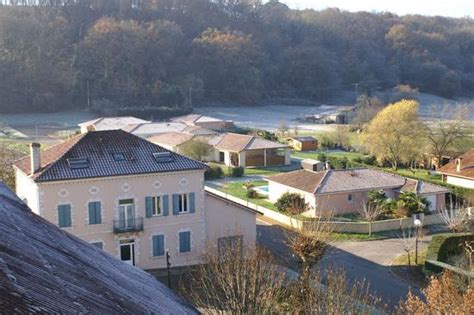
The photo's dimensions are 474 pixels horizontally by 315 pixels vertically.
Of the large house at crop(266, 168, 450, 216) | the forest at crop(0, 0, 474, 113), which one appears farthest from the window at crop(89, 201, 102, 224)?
the forest at crop(0, 0, 474, 113)

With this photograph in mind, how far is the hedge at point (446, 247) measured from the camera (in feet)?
83.0

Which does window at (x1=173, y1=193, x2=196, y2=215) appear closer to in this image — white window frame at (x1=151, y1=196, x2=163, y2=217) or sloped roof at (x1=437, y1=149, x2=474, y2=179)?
white window frame at (x1=151, y1=196, x2=163, y2=217)

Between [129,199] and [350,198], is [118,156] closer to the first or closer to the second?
[129,199]

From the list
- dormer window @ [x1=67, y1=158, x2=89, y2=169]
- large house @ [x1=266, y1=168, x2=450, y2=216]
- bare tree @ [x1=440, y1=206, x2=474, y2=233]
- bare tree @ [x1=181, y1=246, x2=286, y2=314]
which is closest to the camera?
bare tree @ [x1=181, y1=246, x2=286, y2=314]

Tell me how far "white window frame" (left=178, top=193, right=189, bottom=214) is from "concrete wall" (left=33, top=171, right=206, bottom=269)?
0.57ft

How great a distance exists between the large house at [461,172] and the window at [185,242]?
2131 centimetres

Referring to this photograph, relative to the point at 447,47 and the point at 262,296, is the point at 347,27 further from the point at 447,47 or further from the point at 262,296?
the point at 262,296

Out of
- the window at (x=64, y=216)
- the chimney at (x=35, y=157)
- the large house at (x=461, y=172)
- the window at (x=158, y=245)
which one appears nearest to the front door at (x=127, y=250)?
the window at (x=158, y=245)

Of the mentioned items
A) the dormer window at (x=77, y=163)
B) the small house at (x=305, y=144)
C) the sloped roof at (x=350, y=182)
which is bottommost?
the small house at (x=305, y=144)

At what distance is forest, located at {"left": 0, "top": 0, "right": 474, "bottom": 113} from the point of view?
3661 inches

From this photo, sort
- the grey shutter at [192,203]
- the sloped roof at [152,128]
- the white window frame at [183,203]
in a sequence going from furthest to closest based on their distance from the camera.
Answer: the sloped roof at [152,128], the grey shutter at [192,203], the white window frame at [183,203]

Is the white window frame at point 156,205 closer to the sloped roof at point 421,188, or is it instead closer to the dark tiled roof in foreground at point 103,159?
the dark tiled roof in foreground at point 103,159

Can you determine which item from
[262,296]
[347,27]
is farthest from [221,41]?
[262,296]

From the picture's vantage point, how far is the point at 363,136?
164 ft
